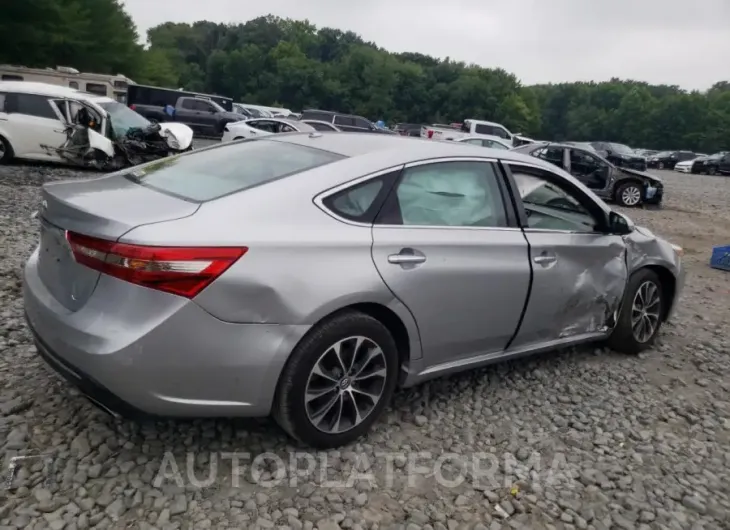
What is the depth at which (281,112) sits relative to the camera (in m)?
40.6

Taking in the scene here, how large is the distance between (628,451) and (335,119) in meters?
26.7

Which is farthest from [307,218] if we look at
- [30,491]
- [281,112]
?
[281,112]

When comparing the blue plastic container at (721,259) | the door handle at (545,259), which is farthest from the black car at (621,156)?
the door handle at (545,259)

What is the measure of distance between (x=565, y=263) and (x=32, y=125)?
35.9 feet

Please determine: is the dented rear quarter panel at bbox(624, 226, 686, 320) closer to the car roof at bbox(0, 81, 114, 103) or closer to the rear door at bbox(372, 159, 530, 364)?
the rear door at bbox(372, 159, 530, 364)

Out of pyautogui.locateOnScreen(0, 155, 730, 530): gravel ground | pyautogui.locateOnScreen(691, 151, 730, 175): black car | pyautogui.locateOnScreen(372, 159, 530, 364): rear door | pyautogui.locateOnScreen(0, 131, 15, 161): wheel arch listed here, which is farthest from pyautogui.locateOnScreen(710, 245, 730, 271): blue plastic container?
pyautogui.locateOnScreen(691, 151, 730, 175): black car

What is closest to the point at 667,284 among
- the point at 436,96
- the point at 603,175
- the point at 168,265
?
the point at 168,265

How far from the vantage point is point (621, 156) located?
28.8 metres

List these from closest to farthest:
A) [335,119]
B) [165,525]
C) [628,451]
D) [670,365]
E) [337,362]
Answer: [165,525] → [337,362] → [628,451] → [670,365] → [335,119]

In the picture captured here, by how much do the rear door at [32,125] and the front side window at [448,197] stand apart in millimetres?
10423

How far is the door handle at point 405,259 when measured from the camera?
3.05 metres

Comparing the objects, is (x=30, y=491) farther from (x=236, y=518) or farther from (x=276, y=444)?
(x=276, y=444)

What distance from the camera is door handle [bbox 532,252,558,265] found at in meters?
3.71

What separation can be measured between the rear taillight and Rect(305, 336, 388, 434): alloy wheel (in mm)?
654
